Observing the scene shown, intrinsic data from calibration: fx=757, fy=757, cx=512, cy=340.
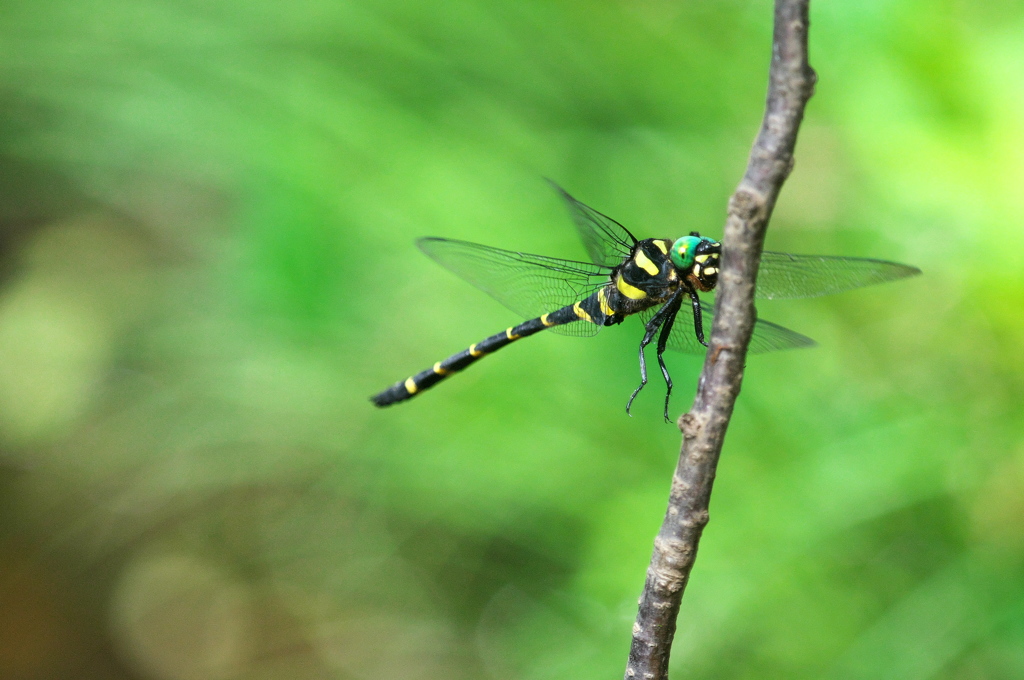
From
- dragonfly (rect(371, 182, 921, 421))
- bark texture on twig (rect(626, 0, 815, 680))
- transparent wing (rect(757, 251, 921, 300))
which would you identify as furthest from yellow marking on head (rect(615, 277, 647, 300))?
bark texture on twig (rect(626, 0, 815, 680))

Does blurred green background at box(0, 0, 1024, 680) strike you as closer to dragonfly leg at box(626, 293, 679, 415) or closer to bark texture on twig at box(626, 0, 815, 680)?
dragonfly leg at box(626, 293, 679, 415)

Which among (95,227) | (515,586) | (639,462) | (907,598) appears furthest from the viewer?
(95,227)

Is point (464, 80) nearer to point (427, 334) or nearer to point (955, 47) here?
point (427, 334)

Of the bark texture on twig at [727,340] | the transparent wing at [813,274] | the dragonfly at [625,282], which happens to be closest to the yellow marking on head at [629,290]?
the dragonfly at [625,282]

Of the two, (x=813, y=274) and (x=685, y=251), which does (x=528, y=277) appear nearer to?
(x=685, y=251)

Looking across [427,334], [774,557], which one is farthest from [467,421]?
[774,557]

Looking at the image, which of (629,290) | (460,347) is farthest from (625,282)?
(460,347)
